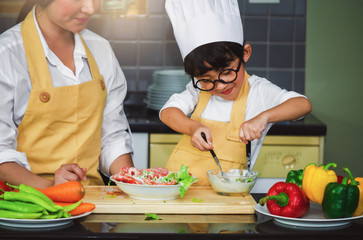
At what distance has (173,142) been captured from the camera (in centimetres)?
274

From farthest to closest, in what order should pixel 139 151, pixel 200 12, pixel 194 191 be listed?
pixel 139 151
pixel 200 12
pixel 194 191

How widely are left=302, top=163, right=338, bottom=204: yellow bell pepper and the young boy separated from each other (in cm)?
31

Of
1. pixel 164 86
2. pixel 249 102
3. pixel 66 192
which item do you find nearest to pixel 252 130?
pixel 249 102

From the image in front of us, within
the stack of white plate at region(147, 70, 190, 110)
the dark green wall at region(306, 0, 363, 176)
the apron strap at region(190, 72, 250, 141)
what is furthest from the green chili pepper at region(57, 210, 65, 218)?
the dark green wall at region(306, 0, 363, 176)

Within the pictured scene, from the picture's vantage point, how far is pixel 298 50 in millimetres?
3242

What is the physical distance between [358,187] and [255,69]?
188cm

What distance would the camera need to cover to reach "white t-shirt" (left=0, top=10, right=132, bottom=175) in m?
1.78

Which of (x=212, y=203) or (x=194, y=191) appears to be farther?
(x=194, y=191)

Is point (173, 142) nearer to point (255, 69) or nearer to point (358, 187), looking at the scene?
point (255, 69)

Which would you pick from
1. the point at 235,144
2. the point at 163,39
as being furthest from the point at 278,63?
the point at 235,144

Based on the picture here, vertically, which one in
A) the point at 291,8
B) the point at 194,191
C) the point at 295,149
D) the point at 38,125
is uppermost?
the point at 291,8

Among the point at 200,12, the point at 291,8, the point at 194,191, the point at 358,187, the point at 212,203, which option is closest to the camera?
the point at 358,187

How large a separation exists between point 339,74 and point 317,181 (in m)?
1.88

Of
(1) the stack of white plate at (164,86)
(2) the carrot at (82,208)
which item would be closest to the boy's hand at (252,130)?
(2) the carrot at (82,208)
